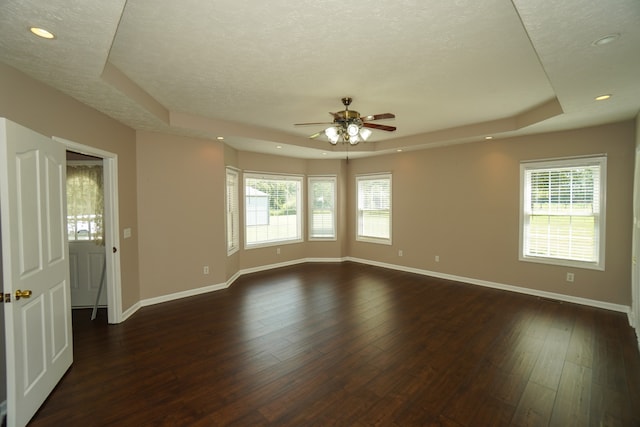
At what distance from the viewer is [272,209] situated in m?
6.43

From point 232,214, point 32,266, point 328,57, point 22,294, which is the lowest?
point 22,294

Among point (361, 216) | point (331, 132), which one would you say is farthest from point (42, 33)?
point (361, 216)

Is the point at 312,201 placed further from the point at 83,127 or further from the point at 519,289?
the point at 83,127

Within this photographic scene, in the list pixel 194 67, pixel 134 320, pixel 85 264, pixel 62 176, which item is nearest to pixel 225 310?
pixel 134 320

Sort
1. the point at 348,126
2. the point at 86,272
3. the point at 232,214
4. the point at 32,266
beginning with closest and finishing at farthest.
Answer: the point at 32,266, the point at 348,126, the point at 86,272, the point at 232,214

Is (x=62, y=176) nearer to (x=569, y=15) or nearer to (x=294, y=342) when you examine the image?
(x=294, y=342)

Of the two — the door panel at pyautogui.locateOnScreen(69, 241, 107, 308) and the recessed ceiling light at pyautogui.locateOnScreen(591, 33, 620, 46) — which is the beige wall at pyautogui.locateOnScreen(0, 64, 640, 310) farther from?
the recessed ceiling light at pyautogui.locateOnScreen(591, 33, 620, 46)

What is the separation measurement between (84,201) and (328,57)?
3842mm

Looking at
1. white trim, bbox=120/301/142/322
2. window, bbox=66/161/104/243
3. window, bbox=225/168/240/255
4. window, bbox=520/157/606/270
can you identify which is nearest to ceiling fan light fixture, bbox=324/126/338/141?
window, bbox=225/168/240/255

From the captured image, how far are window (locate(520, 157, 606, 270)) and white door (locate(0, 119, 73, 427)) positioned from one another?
5902 mm

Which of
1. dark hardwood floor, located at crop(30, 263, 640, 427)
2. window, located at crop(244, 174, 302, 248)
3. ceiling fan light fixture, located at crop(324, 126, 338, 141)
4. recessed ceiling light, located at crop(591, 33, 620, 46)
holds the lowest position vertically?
dark hardwood floor, located at crop(30, 263, 640, 427)

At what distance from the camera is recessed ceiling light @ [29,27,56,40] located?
1731 mm

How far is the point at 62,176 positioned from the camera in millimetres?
2588

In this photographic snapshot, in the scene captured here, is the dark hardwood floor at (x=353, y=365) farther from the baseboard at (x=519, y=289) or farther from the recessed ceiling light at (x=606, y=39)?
the recessed ceiling light at (x=606, y=39)
